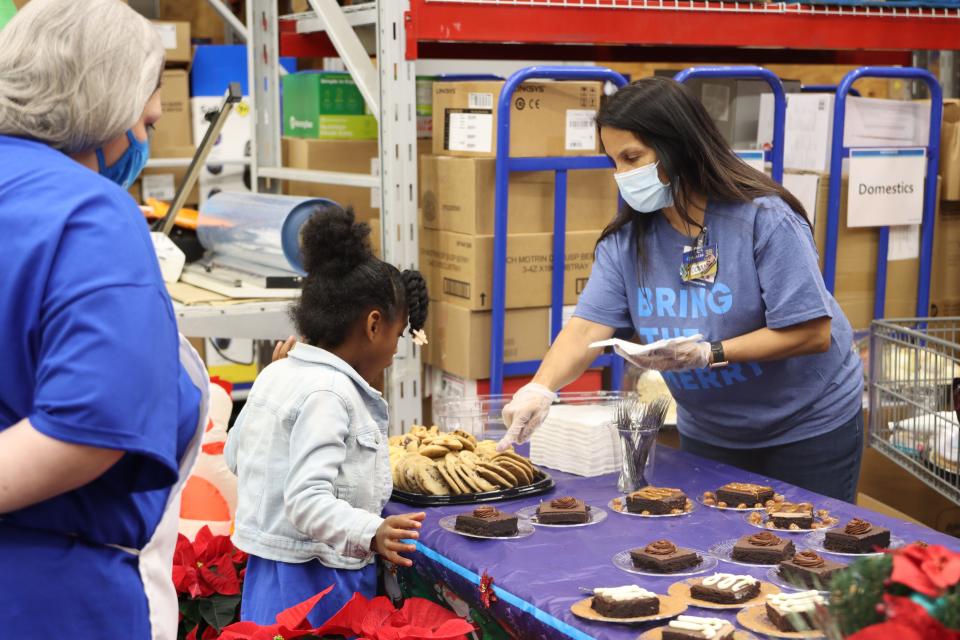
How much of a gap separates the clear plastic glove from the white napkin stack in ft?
0.18

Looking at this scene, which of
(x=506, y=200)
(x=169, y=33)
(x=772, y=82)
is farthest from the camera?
(x=169, y=33)

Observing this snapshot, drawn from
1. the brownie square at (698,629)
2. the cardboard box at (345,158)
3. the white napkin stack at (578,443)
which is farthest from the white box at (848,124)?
the brownie square at (698,629)

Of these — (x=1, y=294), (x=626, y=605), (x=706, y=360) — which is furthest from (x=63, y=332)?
(x=706, y=360)

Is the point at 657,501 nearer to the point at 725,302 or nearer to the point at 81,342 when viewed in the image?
the point at 725,302

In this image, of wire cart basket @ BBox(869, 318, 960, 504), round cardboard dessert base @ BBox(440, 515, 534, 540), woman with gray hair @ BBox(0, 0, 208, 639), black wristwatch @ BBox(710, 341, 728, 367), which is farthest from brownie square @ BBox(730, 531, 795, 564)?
woman with gray hair @ BBox(0, 0, 208, 639)

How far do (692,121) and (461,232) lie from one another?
1354 millimetres

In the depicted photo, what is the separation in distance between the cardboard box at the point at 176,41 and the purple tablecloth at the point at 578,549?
14.2ft

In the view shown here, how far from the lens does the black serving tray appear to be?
234 centimetres

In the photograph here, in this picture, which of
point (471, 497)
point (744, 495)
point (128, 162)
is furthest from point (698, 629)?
point (128, 162)

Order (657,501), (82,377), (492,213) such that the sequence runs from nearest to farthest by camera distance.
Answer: (82,377) < (657,501) < (492,213)

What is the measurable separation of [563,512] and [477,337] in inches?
61.0

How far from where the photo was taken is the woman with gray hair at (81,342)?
1.19 m

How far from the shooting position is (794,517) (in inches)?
81.4

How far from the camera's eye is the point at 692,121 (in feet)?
8.00
